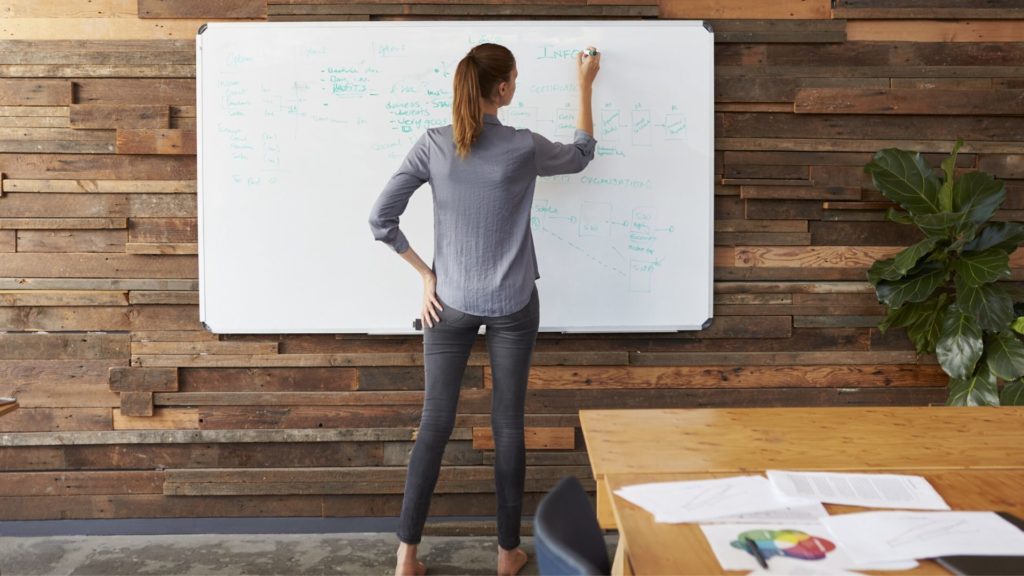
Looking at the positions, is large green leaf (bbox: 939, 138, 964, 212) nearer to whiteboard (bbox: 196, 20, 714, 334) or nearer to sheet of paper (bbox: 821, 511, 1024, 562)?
whiteboard (bbox: 196, 20, 714, 334)

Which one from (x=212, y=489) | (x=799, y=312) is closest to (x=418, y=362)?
(x=212, y=489)

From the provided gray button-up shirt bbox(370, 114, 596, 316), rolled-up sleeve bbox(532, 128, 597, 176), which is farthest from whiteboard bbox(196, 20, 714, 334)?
gray button-up shirt bbox(370, 114, 596, 316)

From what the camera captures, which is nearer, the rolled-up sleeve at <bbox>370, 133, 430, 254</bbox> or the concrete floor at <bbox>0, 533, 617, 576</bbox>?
the rolled-up sleeve at <bbox>370, 133, 430, 254</bbox>

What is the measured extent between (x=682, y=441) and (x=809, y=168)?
5.90 feet

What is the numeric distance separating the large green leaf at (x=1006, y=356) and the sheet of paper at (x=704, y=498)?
1850 millimetres

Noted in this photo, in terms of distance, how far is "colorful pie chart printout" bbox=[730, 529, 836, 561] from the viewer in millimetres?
1117

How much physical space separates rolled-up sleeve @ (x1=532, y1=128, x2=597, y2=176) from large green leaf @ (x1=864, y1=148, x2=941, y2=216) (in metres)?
1.03

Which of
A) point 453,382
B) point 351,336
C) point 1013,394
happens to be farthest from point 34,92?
point 1013,394

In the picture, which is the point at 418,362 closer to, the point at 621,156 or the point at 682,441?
the point at 621,156

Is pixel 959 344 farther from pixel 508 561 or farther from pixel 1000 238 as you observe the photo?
pixel 508 561

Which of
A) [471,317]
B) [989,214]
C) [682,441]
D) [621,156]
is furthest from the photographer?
[621,156]

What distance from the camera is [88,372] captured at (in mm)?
3113

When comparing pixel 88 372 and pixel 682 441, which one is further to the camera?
pixel 88 372

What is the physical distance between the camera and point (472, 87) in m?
2.32
